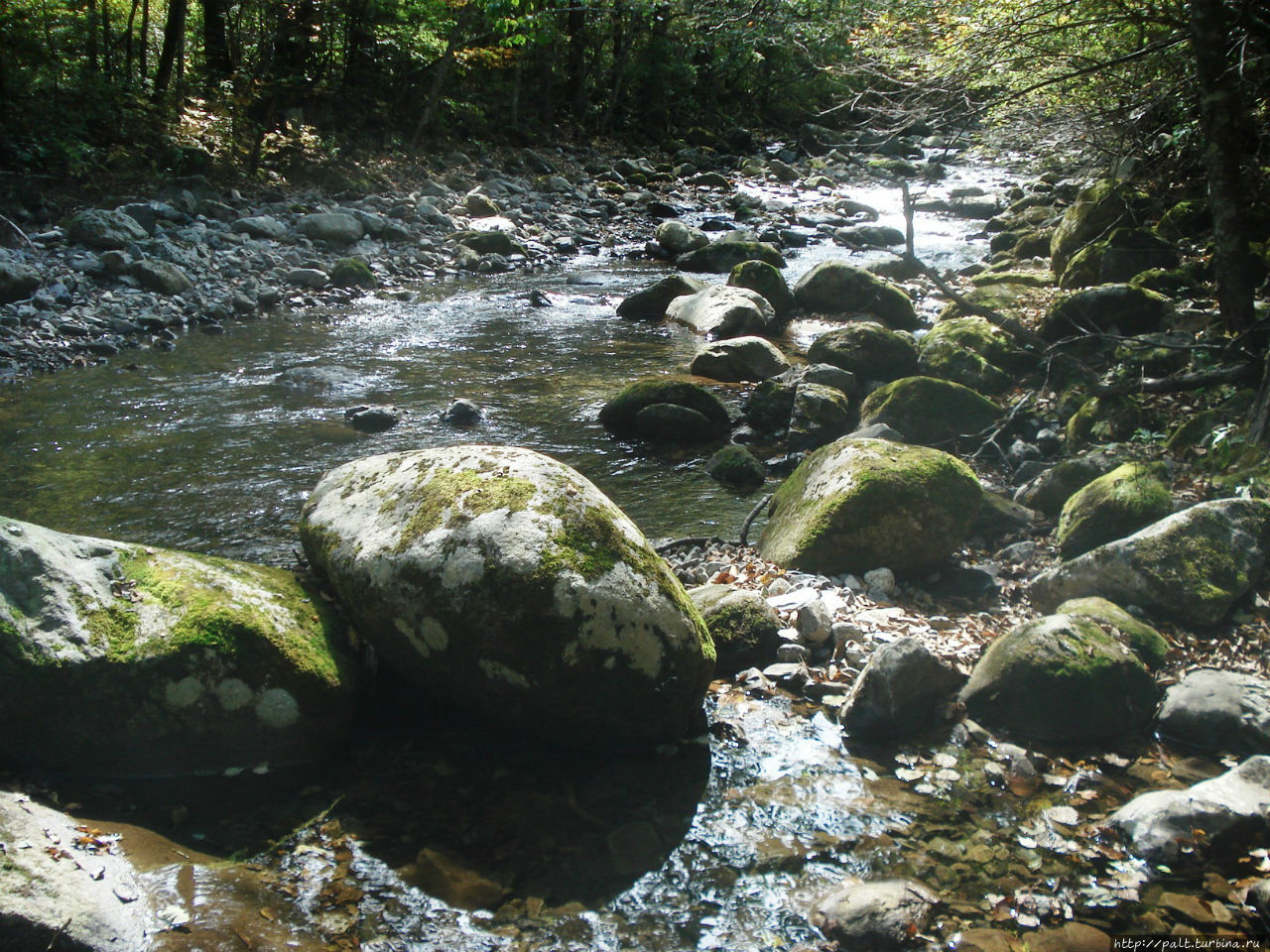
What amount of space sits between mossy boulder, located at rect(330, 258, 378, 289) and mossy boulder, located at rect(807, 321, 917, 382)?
7450 millimetres

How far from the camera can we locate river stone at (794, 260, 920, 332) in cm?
1305

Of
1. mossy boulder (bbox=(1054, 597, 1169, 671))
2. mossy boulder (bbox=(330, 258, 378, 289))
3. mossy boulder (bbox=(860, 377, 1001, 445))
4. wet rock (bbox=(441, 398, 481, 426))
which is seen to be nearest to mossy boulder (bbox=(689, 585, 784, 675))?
mossy boulder (bbox=(1054, 597, 1169, 671))

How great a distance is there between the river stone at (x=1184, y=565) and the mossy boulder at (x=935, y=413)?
9.11 ft

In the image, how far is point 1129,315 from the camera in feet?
30.3

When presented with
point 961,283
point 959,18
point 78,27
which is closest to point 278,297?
point 78,27

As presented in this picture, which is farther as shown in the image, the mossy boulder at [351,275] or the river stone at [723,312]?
the mossy boulder at [351,275]

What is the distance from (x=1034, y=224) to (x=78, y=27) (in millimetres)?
17718

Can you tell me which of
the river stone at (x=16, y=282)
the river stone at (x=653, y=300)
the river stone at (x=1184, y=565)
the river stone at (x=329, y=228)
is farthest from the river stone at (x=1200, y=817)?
the river stone at (x=329, y=228)

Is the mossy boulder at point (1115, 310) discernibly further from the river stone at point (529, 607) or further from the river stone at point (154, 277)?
the river stone at point (154, 277)

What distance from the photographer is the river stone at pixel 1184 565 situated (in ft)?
16.8

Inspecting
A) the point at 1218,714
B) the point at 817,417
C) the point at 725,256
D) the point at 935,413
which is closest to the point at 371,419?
the point at 817,417

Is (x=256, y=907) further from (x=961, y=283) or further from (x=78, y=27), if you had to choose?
(x=78, y=27)

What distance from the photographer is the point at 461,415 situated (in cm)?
912

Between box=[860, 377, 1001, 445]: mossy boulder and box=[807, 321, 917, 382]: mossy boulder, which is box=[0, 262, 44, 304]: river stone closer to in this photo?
box=[807, 321, 917, 382]: mossy boulder
